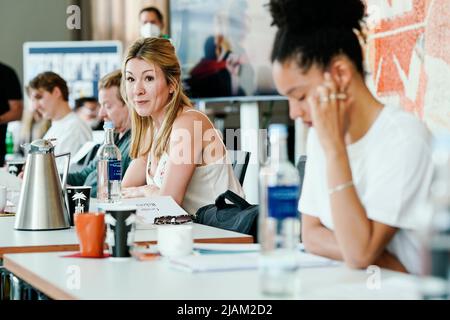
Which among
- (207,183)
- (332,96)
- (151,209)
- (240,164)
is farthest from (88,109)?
(332,96)

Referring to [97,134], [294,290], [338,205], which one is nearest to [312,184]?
[338,205]

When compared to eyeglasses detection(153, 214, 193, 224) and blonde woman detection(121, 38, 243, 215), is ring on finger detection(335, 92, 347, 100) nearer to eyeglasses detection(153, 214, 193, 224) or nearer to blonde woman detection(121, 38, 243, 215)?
eyeglasses detection(153, 214, 193, 224)

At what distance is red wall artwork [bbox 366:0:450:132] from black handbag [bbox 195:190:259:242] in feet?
3.35

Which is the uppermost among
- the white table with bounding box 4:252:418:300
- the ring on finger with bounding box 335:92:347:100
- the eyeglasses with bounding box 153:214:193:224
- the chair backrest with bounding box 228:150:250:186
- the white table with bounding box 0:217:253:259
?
the ring on finger with bounding box 335:92:347:100

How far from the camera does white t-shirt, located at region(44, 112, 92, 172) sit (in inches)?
212

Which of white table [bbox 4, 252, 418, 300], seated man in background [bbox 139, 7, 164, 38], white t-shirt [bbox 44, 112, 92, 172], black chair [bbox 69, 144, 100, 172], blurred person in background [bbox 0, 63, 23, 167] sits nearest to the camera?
white table [bbox 4, 252, 418, 300]

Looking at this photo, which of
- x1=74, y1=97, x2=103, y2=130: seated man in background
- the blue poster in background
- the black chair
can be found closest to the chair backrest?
the black chair

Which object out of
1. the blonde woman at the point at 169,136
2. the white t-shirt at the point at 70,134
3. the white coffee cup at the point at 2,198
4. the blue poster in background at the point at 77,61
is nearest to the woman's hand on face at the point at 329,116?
the blonde woman at the point at 169,136

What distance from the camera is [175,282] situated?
153 centimetres

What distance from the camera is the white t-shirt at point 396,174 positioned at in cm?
170

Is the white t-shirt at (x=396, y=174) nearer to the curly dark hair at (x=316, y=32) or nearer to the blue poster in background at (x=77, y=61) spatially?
the curly dark hair at (x=316, y=32)

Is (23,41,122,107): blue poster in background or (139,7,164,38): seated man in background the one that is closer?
(139,7,164,38): seated man in background
